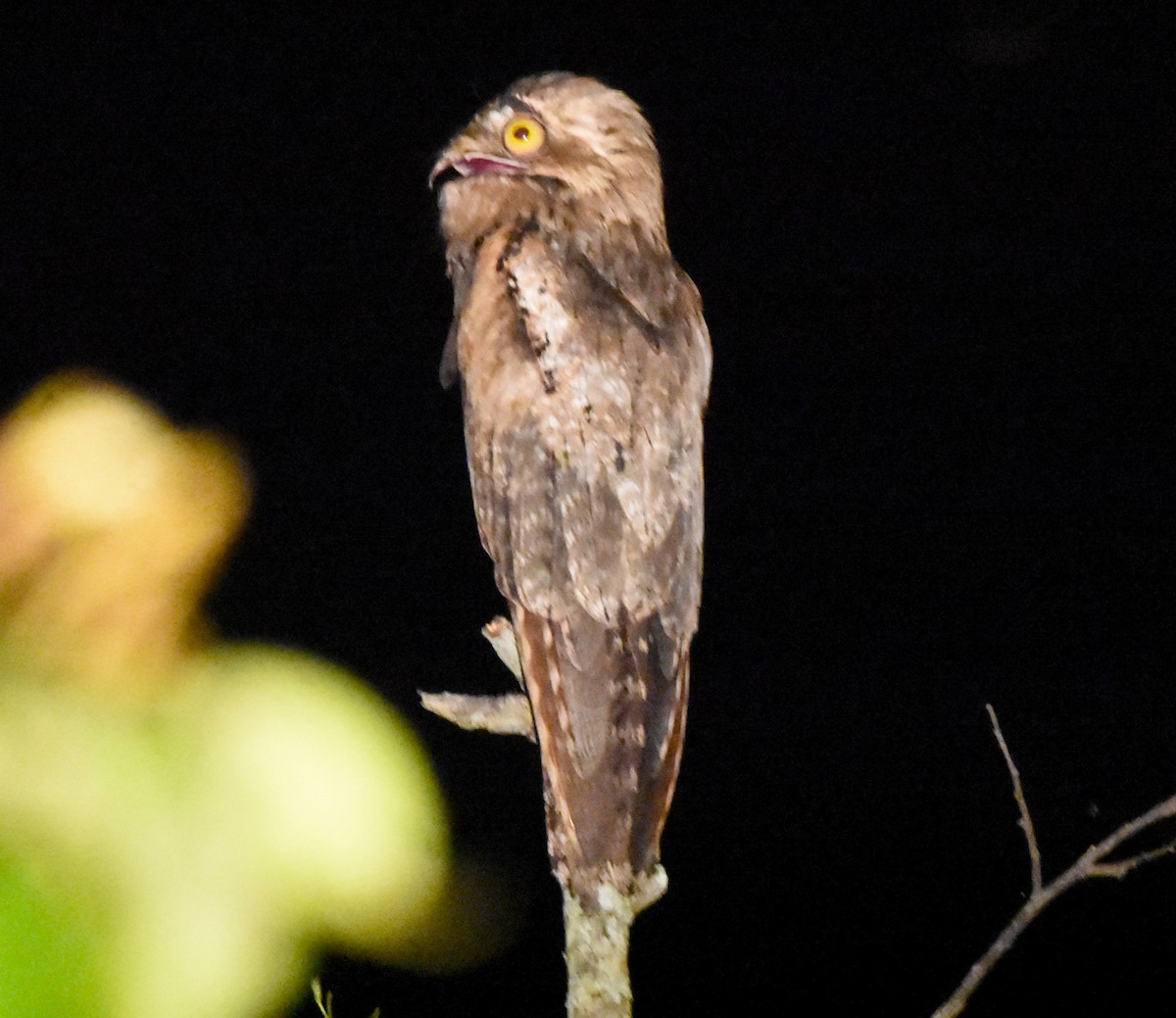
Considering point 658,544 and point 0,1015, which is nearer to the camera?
point 0,1015

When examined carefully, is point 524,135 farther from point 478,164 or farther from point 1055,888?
point 1055,888

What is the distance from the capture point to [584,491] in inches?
52.9

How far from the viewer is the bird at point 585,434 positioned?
1.26 metres

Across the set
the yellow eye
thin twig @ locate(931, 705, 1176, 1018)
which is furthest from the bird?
thin twig @ locate(931, 705, 1176, 1018)

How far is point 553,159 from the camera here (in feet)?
5.01

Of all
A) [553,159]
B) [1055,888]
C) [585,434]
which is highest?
[553,159]

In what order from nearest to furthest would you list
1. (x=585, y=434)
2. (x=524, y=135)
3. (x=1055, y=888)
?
(x=1055, y=888)
(x=585, y=434)
(x=524, y=135)

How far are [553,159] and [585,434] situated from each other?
477 mm

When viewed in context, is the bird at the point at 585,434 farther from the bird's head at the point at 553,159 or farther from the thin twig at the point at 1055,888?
the thin twig at the point at 1055,888

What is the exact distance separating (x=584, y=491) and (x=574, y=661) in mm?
233

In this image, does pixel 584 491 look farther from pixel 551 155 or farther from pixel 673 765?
pixel 551 155

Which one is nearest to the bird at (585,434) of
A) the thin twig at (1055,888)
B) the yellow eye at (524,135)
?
the yellow eye at (524,135)

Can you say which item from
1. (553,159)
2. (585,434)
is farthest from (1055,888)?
(553,159)

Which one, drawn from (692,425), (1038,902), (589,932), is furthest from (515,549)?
(1038,902)
